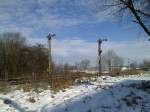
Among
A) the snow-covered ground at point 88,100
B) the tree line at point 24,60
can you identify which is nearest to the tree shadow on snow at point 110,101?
the snow-covered ground at point 88,100

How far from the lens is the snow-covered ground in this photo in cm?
1793

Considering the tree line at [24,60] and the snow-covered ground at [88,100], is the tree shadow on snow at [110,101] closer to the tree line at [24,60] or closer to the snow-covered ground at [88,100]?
the snow-covered ground at [88,100]

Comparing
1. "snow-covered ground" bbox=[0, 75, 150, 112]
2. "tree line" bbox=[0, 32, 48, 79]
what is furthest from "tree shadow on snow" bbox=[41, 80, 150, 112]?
"tree line" bbox=[0, 32, 48, 79]

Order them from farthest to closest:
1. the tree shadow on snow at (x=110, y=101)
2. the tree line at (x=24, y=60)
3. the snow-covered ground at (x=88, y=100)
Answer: the tree line at (x=24, y=60), the snow-covered ground at (x=88, y=100), the tree shadow on snow at (x=110, y=101)

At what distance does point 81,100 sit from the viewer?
19.3m

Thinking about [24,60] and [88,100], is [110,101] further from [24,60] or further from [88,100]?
[24,60]

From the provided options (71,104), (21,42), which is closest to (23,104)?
(71,104)

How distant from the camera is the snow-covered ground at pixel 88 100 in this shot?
17.9 meters

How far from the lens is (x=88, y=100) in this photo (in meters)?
19.2

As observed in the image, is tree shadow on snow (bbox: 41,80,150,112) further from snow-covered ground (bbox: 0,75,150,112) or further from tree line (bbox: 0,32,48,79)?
tree line (bbox: 0,32,48,79)

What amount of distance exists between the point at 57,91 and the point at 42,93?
1.07 m

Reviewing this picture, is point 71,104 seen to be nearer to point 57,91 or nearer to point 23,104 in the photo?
point 23,104

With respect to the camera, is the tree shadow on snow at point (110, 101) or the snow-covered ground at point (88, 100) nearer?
the tree shadow on snow at point (110, 101)

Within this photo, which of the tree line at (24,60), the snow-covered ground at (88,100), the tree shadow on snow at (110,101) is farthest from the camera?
the tree line at (24,60)
